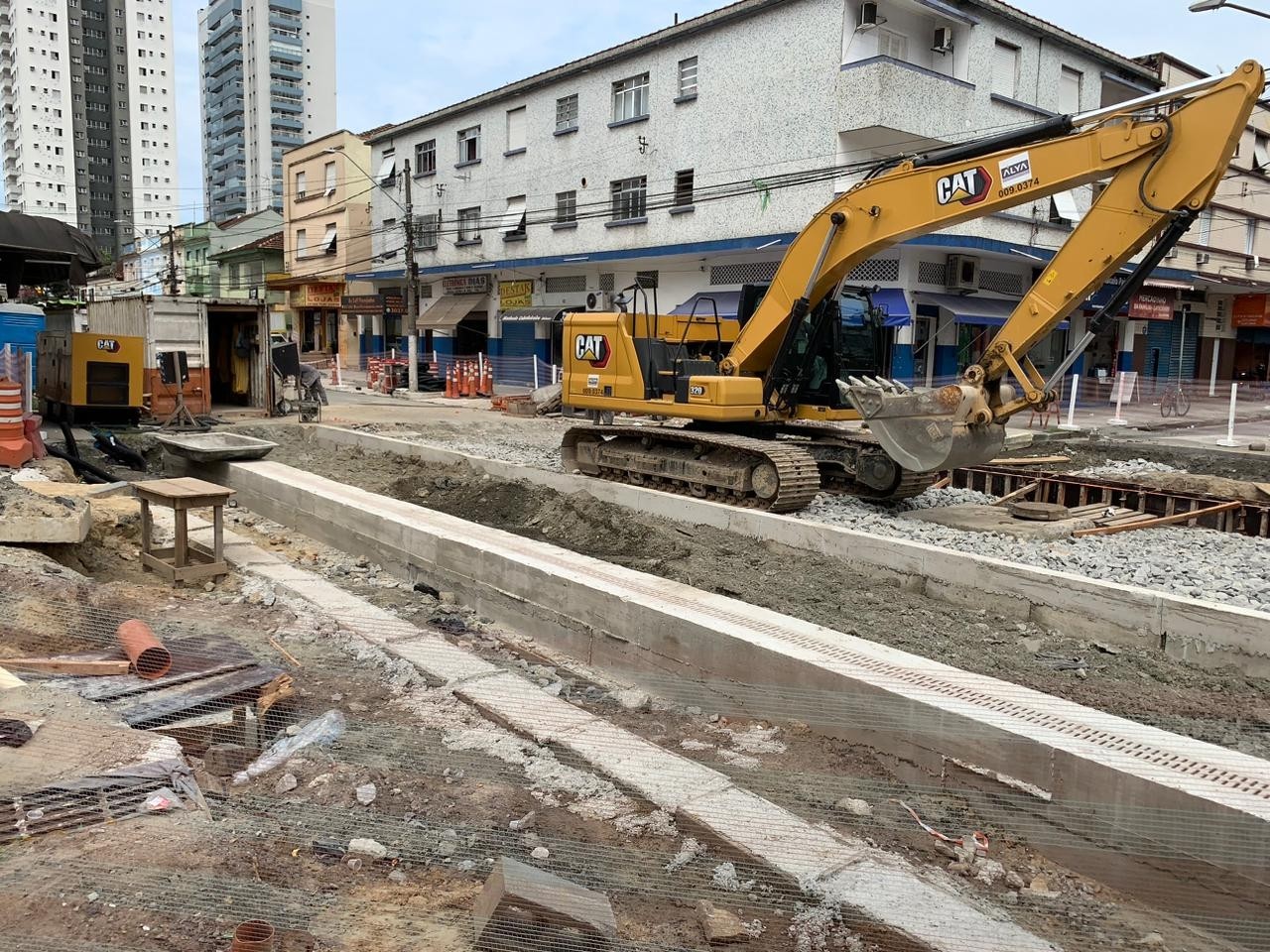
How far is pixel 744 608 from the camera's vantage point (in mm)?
6199

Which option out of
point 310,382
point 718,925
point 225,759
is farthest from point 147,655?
point 310,382

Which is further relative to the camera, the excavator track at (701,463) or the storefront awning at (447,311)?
the storefront awning at (447,311)

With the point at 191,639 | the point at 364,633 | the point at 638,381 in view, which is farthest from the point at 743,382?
the point at 191,639

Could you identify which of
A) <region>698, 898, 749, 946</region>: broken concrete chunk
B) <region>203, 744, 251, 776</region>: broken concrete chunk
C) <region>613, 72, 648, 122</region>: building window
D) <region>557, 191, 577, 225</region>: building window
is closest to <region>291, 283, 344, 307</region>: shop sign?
<region>557, 191, 577, 225</region>: building window

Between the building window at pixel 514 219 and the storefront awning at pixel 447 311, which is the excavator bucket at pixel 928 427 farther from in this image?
the storefront awning at pixel 447 311

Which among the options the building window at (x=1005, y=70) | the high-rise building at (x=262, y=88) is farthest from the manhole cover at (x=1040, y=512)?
the high-rise building at (x=262, y=88)

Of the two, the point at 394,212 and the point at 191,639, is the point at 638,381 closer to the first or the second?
the point at 191,639

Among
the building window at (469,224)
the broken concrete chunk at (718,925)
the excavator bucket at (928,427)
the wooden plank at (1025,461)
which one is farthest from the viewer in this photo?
the building window at (469,224)

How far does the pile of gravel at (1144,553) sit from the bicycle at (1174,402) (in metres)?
15.3

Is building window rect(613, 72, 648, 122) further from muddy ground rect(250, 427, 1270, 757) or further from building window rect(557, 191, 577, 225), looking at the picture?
muddy ground rect(250, 427, 1270, 757)

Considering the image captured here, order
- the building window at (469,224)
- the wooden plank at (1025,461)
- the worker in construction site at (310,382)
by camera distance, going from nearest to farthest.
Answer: the wooden plank at (1025,461) < the worker in construction site at (310,382) < the building window at (469,224)

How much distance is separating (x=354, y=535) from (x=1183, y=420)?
19639 millimetres

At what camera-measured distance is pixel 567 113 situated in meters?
28.5

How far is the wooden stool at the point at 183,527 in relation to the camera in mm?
7473
